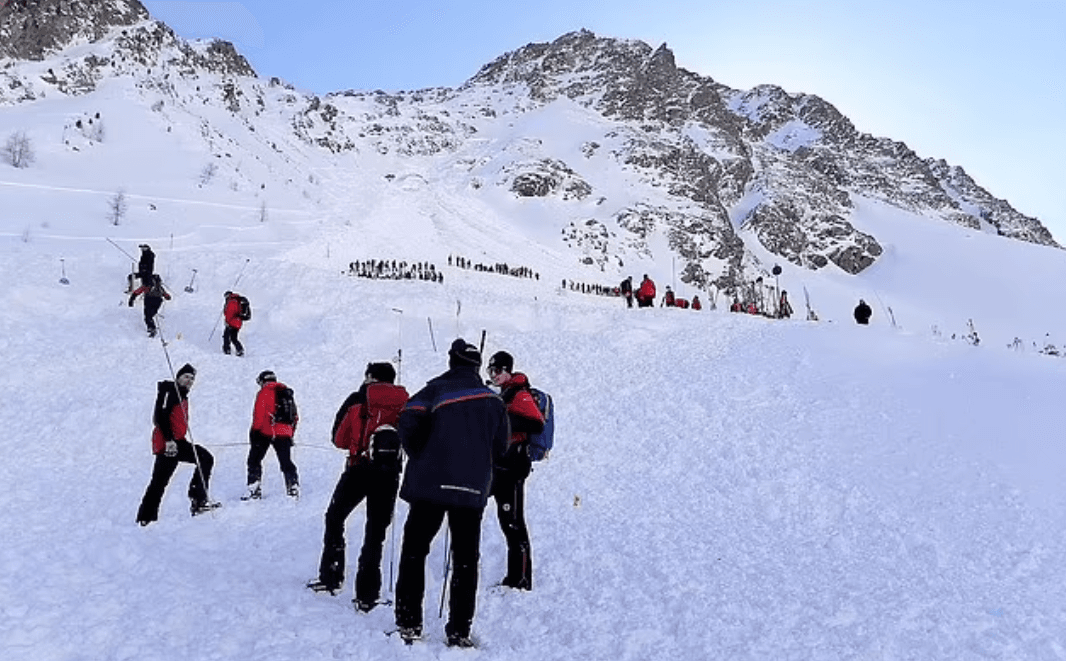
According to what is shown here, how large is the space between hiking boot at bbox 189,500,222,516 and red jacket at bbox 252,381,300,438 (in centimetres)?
108

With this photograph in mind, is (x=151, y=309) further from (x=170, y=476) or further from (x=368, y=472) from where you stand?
(x=368, y=472)

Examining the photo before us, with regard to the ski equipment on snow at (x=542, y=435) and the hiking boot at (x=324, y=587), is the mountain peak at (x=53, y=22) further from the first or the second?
the ski equipment on snow at (x=542, y=435)

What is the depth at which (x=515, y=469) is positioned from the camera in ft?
21.1

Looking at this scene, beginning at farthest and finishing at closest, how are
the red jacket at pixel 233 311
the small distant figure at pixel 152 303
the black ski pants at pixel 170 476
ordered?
1. the small distant figure at pixel 152 303
2. the red jacket at pixel 233 311
3. the black ski pants at pixel 170 476

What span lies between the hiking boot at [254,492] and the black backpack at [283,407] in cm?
76

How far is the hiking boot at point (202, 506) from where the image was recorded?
827 cm

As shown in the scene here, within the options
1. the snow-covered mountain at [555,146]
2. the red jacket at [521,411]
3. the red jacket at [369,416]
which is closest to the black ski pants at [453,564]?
the red jacket at [369,416]

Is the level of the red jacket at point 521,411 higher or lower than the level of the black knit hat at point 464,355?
lower

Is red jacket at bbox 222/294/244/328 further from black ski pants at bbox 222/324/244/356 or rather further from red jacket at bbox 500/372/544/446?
red jacket at bbox 500/372/544/446

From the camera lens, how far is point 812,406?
1337 cm

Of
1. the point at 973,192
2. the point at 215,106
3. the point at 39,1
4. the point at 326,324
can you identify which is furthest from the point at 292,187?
the point at 973,192

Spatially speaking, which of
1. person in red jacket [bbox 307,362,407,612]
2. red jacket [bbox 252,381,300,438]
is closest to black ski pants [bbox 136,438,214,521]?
red jacket [bbox 252,381,300,438]

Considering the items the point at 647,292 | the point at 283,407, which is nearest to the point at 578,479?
the point at 283,407

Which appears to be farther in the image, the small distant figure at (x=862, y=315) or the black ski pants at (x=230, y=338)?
the small distant figure at (x=862, y=315)
